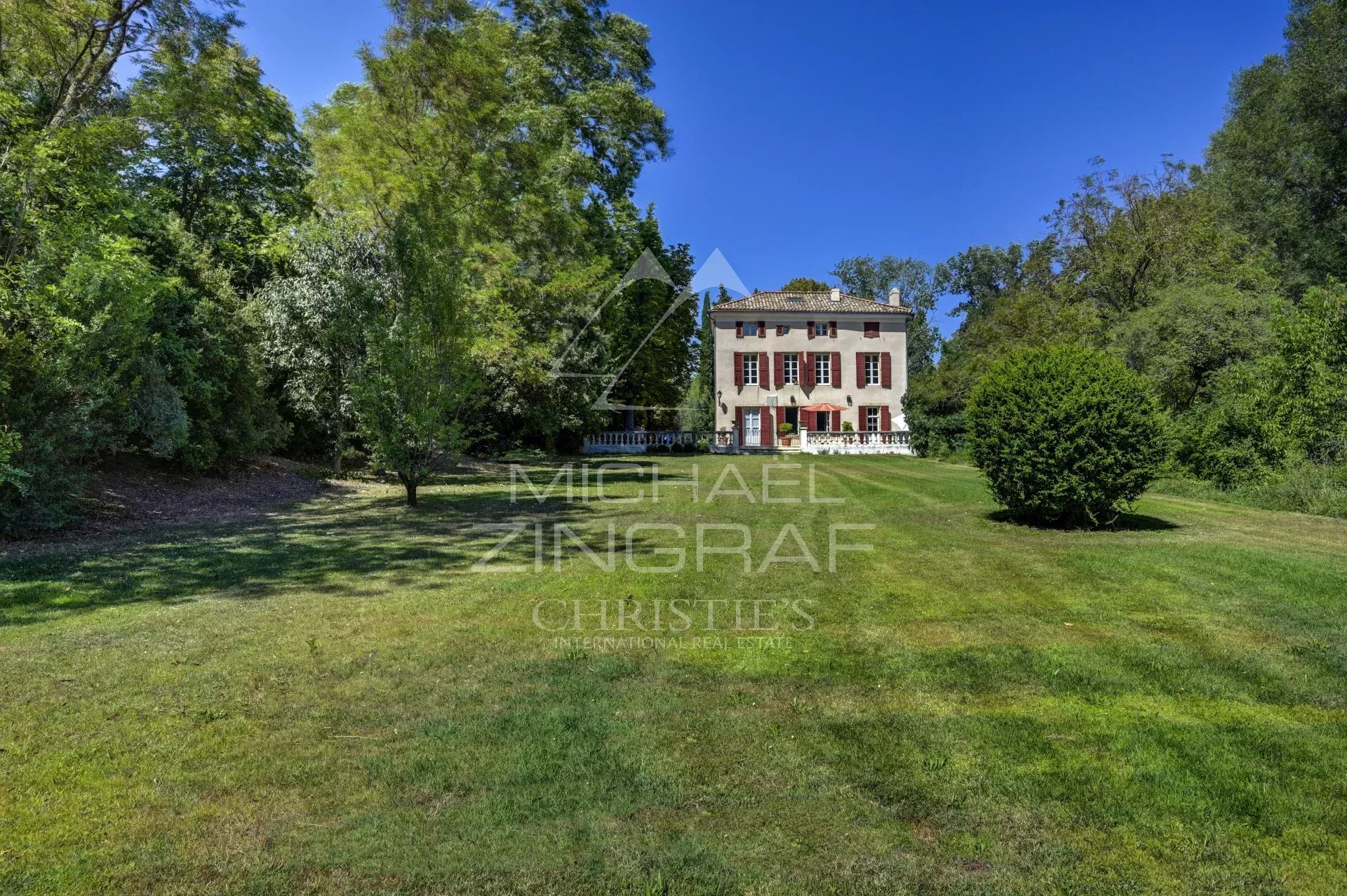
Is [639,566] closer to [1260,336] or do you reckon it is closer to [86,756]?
[86,756]

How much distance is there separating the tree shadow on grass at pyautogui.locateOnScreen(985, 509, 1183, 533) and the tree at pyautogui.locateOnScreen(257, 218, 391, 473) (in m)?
11.6

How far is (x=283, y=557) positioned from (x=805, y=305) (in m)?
28.8

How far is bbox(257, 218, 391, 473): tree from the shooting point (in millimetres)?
13461

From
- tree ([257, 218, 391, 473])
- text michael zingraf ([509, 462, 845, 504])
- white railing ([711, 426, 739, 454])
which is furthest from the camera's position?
white railing ([711, 426, 739, 454])

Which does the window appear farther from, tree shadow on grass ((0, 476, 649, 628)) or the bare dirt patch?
the bare dirt patch

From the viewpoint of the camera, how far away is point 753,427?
3136cm

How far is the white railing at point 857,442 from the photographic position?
1106 inches

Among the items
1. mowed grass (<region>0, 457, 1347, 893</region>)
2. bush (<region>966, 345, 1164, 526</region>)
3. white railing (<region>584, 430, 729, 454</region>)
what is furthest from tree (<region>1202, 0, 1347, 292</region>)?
mowed grass (<region>0, 457, 1347, 893</region>)

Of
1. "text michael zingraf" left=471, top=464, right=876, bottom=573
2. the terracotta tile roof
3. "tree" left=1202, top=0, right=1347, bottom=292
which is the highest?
"tree" left=1202, top=0, right=1347, bottom=292

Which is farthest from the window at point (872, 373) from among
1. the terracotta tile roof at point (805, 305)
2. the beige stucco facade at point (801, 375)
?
the terracotta tile roof at point (805, 305)

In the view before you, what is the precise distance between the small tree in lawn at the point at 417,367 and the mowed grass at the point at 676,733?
392 centimetres

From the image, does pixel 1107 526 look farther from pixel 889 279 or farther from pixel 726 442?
pixel 889 279

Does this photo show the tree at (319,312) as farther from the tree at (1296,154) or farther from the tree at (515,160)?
the tree at (1296,154)

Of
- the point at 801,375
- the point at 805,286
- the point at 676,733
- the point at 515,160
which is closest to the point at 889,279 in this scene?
the point at 805,286
